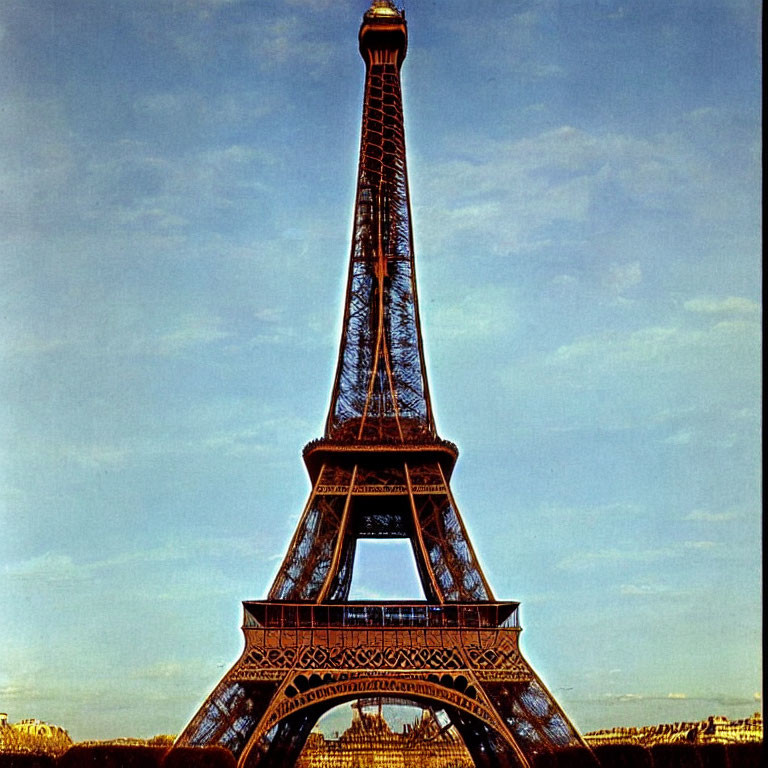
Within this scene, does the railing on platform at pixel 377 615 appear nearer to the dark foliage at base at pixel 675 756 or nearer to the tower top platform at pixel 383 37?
the dark foliage at base at pixel 675 756

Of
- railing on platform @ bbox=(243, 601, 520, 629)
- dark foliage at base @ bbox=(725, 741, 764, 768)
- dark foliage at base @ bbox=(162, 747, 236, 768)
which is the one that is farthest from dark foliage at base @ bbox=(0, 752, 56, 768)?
dark foliage at base @ bbox=(725, 741, 764, 768)

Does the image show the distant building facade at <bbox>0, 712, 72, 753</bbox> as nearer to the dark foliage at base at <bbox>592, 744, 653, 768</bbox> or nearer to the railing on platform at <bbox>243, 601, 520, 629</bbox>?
the railing on platform at <bbox>243, 601, 520, 629</bbox>

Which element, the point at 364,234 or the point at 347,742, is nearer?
the point at 364,234

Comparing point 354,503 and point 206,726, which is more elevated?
point 354,503

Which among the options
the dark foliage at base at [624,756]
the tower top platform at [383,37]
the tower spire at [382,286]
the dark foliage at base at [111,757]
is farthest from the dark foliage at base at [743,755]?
the tower top platform at [383,37]

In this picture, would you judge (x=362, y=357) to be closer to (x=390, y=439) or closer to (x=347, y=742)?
(x=390, y=439)

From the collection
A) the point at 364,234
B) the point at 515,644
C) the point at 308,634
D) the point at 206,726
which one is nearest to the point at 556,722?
the point at 515,644

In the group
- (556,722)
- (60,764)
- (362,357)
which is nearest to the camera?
(60,764)
